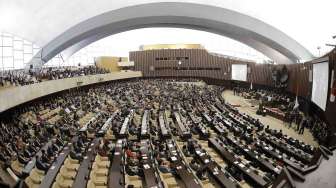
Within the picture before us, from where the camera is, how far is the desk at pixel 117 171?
23.4 ft

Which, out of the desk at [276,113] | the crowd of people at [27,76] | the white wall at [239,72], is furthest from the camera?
the white wall at [239,72]

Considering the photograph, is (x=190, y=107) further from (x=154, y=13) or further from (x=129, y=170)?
(x=154, y=13)

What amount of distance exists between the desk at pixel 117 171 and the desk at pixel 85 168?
54cm

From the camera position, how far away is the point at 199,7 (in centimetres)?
3291

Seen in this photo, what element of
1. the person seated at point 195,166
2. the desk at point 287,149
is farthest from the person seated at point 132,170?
the desk at point 287,149

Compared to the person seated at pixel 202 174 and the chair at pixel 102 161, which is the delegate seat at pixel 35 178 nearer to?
the chair at pixel 102 161

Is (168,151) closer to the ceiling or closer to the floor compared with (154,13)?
closer to the floor

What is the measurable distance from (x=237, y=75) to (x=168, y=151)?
866 inches

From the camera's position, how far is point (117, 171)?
26.0 feet

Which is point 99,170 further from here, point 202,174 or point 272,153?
point 272,153

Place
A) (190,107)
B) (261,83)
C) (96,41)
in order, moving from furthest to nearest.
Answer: (96,41) → (261,83) → (190,107)

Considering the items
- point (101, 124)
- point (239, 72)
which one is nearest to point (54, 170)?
point (101, 124)

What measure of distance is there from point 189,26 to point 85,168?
30.5 m

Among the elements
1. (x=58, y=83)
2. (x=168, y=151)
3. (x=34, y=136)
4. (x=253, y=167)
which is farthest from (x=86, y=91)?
(x=253, y=167)
